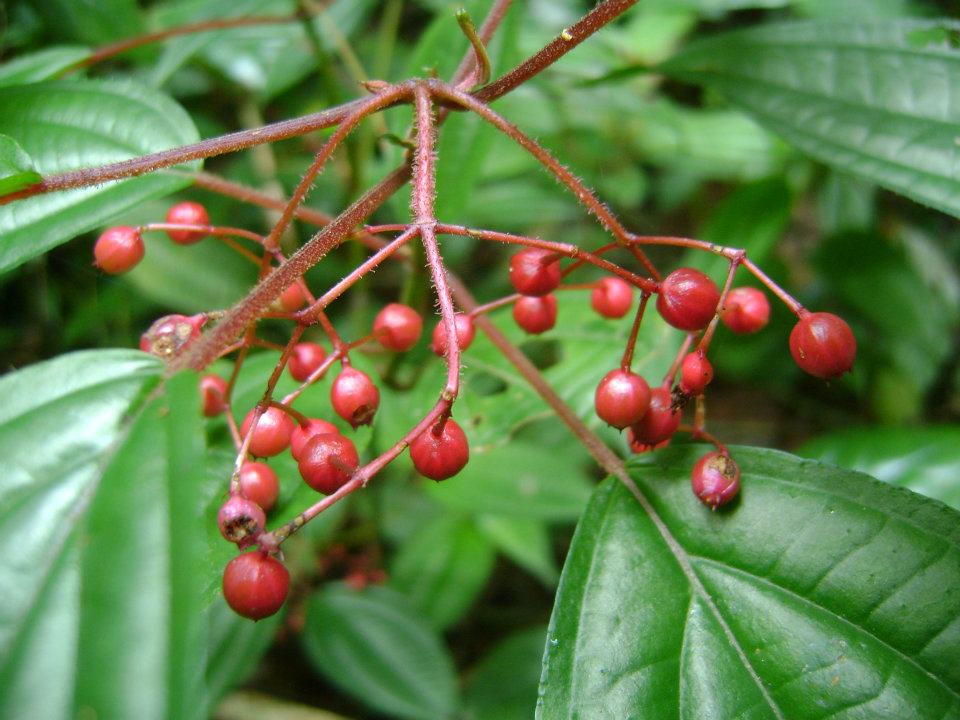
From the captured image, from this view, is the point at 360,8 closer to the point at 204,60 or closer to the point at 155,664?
the point at 204,60

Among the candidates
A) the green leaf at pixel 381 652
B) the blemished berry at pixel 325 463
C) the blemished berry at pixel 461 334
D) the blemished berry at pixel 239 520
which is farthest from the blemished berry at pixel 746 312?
the green leaf at pixel 381 652

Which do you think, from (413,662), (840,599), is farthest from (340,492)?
(413,662)

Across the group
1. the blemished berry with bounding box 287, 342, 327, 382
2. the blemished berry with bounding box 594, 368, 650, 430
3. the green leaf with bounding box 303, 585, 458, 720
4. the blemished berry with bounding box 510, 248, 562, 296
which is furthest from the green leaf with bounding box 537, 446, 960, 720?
the green leaf with bounding box 303, 585, 458, 720

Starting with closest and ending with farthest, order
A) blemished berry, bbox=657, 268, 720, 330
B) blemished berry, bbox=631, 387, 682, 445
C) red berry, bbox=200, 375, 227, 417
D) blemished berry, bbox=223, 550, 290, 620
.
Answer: blemished berry, bbox=223, 550, 290, 620, blemished berry, bbox=657, 268, 720, 330, blemished berry, bbox=631, 387, 682, 445, red berry, bbox=200, 375, 227, 417

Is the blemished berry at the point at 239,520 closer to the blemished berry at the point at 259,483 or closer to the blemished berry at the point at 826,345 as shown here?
the blemished berry at the point at 259,483

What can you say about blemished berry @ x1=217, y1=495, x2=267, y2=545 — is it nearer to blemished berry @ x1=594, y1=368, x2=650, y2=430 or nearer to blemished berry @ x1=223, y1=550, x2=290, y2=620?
blemished berry @ x1=223, y1=550, x2=290, y2=620
